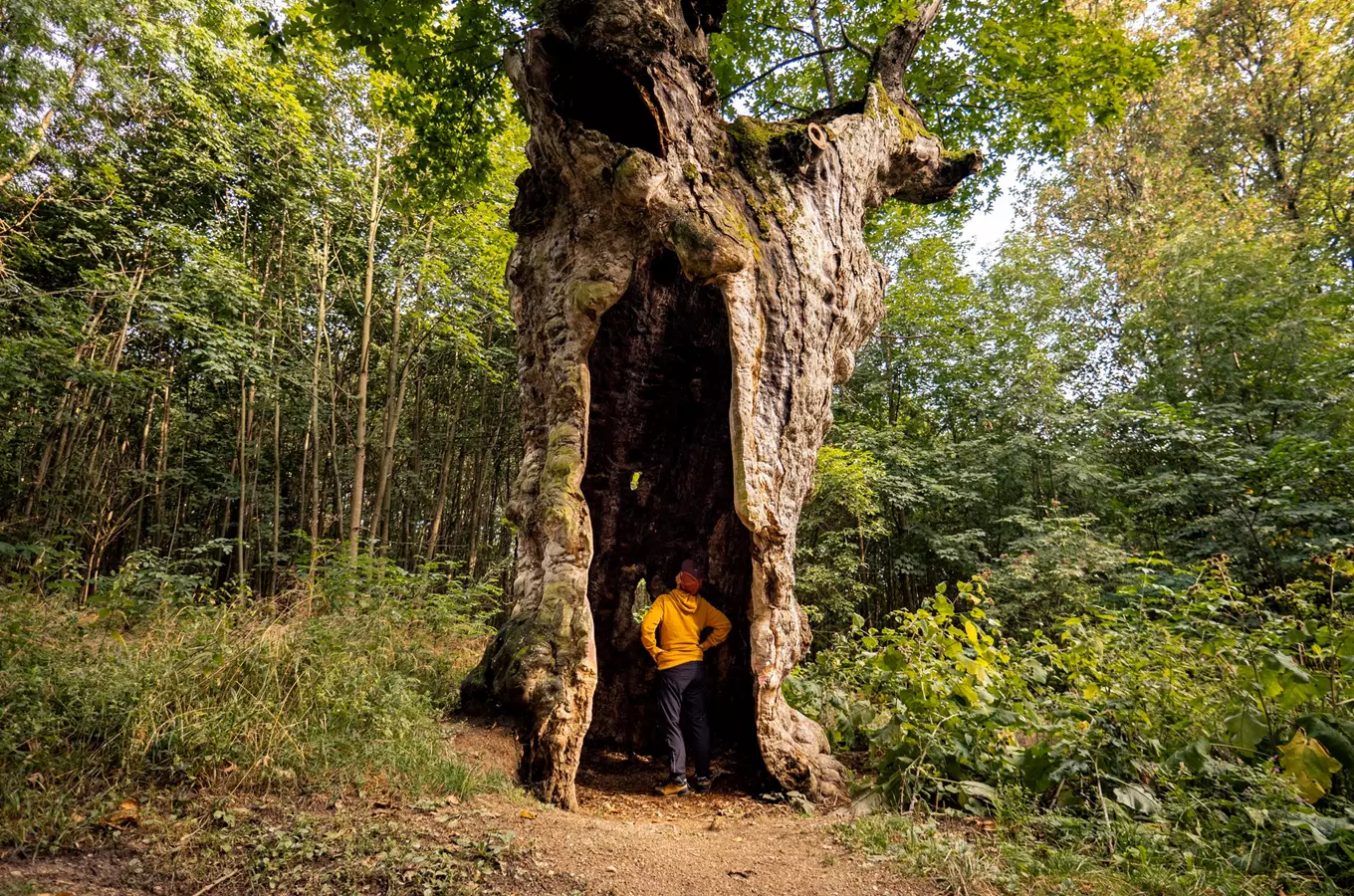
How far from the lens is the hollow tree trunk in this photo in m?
4.18

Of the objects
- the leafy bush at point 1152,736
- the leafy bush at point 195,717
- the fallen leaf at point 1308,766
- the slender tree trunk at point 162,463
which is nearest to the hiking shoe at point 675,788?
the leafy bush at point 1152,736

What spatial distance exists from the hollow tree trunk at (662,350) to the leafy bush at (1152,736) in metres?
0.74

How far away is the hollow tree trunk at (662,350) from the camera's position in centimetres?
418

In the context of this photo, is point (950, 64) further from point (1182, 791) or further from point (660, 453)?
point (1182, 791)

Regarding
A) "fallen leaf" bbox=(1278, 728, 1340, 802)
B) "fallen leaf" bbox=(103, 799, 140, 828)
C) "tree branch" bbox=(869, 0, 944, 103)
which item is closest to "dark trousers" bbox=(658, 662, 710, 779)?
"fallen leaf" bbox=(103, 799, 140, 828)

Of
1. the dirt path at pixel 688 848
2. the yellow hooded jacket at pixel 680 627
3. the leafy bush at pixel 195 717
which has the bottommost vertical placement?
the dirt path at pixel 688 848

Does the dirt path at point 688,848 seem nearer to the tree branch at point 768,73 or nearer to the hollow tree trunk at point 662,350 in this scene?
the hollow tree trunk at point 662,350

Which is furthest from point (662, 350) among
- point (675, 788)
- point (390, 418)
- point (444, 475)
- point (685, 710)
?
point (444, 475)

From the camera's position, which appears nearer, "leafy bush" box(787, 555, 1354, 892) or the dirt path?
the dirt path

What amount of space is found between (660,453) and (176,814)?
13.0 feet

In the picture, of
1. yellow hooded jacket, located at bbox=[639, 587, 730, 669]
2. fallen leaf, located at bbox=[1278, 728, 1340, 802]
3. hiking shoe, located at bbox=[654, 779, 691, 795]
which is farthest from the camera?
yellow hooded jacket, located at bbox=[639, 587, 730, 669]

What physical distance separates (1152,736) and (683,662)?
2906 mm

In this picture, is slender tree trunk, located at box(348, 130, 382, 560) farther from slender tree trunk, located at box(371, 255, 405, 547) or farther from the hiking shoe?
the hiking shoe

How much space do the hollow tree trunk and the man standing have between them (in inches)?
15.0
